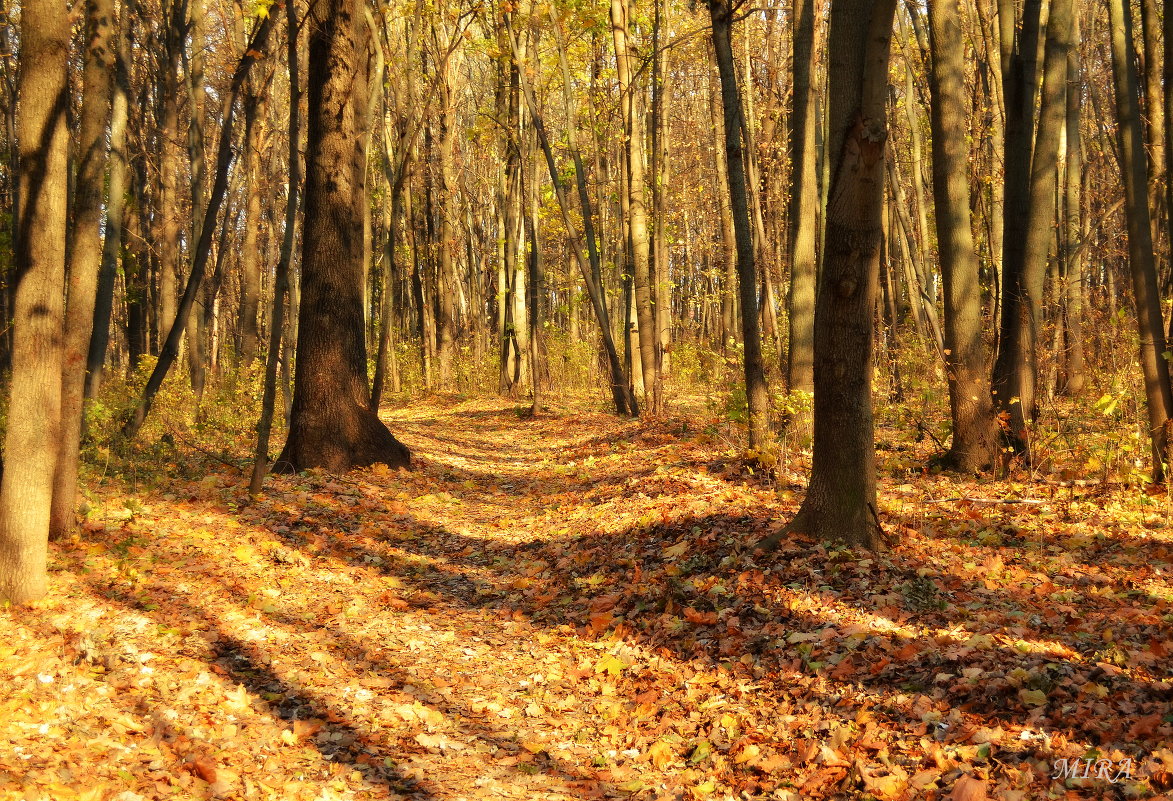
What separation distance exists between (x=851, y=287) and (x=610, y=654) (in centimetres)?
308

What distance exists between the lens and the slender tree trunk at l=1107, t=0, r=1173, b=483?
23.9 feet

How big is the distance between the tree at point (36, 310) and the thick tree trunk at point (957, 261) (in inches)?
302

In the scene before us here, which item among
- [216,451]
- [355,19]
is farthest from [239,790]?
[355,19]

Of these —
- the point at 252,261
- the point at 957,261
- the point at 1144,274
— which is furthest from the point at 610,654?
the point at 252,261

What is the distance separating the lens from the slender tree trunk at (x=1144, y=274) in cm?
729

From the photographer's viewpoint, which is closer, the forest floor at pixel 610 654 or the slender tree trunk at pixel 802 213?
the forest floor at pixel 610 654

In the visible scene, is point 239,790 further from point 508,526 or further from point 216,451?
point 216,451

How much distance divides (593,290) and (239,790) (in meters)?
13.0

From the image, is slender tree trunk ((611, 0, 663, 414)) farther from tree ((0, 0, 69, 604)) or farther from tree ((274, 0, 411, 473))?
tree ((0, 0, 69, 604))

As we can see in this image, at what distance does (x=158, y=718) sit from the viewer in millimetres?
4168

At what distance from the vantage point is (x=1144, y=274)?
7.32 m

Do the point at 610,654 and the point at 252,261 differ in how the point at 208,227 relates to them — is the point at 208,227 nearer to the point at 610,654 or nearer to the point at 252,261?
the point at 610,654

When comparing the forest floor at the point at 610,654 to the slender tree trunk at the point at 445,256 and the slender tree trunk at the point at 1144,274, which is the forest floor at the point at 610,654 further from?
the slender tree trunk at the point at 445,256

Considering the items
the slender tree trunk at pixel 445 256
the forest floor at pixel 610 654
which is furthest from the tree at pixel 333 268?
the slender tree trunk at pixel 445 256
